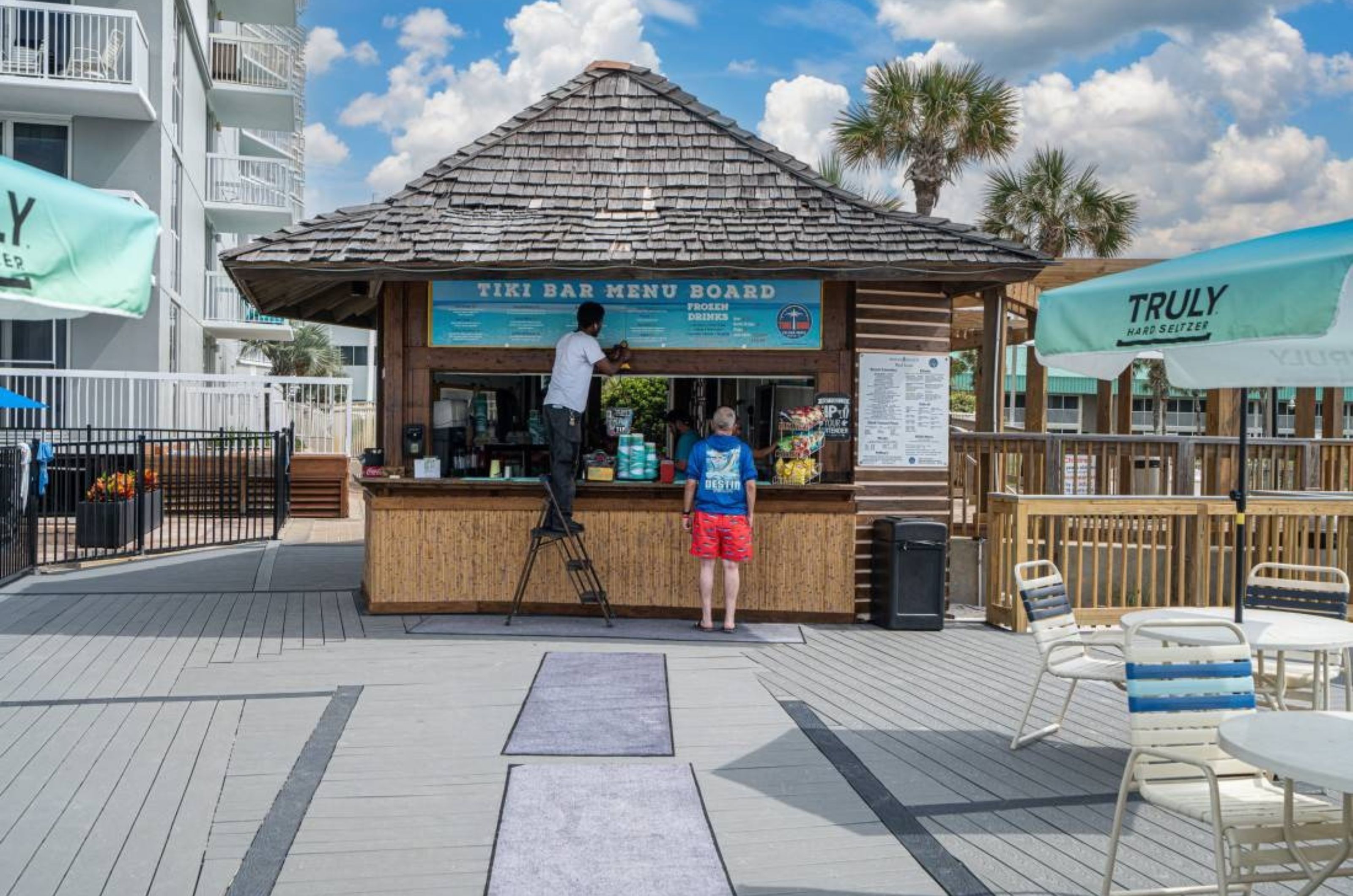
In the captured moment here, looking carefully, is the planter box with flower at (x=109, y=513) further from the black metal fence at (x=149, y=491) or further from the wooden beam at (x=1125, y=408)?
the wooden beam at (x=1125, y=408)

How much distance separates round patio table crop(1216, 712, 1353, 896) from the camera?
3.31m

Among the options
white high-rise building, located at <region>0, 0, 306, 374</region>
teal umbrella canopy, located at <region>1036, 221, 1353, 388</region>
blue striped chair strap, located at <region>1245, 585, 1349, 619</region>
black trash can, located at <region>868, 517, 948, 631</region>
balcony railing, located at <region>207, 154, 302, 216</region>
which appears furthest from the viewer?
balcony railing, located at <region>207, 154, 302, 216</region>

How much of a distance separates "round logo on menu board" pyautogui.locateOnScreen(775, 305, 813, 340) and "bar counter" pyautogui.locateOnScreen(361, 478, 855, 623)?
4.30 feet

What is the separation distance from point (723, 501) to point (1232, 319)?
4.72 meters

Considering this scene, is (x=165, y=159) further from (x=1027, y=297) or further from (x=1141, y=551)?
(x=1141, y=551)

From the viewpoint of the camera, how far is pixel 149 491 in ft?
50.1

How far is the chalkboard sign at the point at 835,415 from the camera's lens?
975 centimetres

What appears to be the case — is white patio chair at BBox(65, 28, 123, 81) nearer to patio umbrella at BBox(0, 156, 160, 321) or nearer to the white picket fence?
the white picket fence

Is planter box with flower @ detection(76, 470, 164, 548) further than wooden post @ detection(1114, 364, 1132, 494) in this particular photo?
No

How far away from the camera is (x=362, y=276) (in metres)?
9.34

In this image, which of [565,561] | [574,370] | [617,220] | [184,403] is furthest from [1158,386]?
[574,370]

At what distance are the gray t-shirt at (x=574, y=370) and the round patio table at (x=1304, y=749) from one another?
6.07m

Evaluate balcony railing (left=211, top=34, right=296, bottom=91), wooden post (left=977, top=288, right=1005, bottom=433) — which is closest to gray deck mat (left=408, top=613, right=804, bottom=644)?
wooden post (left=977, top=288, right=1005, bottom=433)

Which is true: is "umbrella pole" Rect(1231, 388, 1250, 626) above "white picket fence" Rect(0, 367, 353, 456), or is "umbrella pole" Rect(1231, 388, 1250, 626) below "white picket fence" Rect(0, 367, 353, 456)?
below
